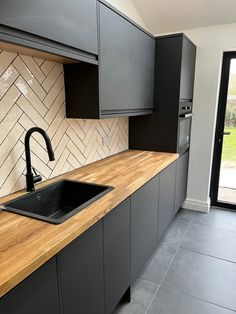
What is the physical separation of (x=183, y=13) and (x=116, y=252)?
256cm

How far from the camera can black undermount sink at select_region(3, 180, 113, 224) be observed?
1.43 metres

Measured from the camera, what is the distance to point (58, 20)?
1.24 meters

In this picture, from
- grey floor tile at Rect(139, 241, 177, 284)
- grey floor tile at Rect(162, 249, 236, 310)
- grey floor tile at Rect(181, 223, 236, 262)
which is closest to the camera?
grey floor tile at Rect(162, 249, 236, 310)

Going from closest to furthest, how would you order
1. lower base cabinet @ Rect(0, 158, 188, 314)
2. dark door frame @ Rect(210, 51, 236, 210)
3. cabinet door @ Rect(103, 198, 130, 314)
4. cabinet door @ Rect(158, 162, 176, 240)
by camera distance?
lower base cabinet @ Rect(0, 158, 188, 314) → cabinet door @ Rect(103, 198, 130, 314) → cabinet door @ Rect(158, 162, 176, 240) → dark door frame @ Rect(210, 51, 236, 210)

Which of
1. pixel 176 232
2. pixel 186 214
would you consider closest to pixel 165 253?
pixel 176 232

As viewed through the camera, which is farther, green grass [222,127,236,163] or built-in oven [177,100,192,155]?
green grass [222,127,236,163]

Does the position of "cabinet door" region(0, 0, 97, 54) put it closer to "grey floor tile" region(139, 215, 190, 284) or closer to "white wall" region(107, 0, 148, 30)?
"white wall" region(107, 0, 148, 30)

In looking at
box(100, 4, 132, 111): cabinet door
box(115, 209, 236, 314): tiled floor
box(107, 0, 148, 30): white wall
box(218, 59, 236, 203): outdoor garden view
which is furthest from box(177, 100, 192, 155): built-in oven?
box(107, 0, 148, 30): white wall

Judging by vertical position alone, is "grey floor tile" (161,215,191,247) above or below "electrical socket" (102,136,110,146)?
below

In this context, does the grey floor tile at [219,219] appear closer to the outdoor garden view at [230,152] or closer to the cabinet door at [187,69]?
the outdoor garden view at [230,152]

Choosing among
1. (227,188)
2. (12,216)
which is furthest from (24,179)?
(227,188)

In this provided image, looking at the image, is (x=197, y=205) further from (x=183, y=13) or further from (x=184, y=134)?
(x=183, y=13)

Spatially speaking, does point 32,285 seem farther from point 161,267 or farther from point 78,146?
point 161,267

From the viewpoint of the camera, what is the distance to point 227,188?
11.2 ft
